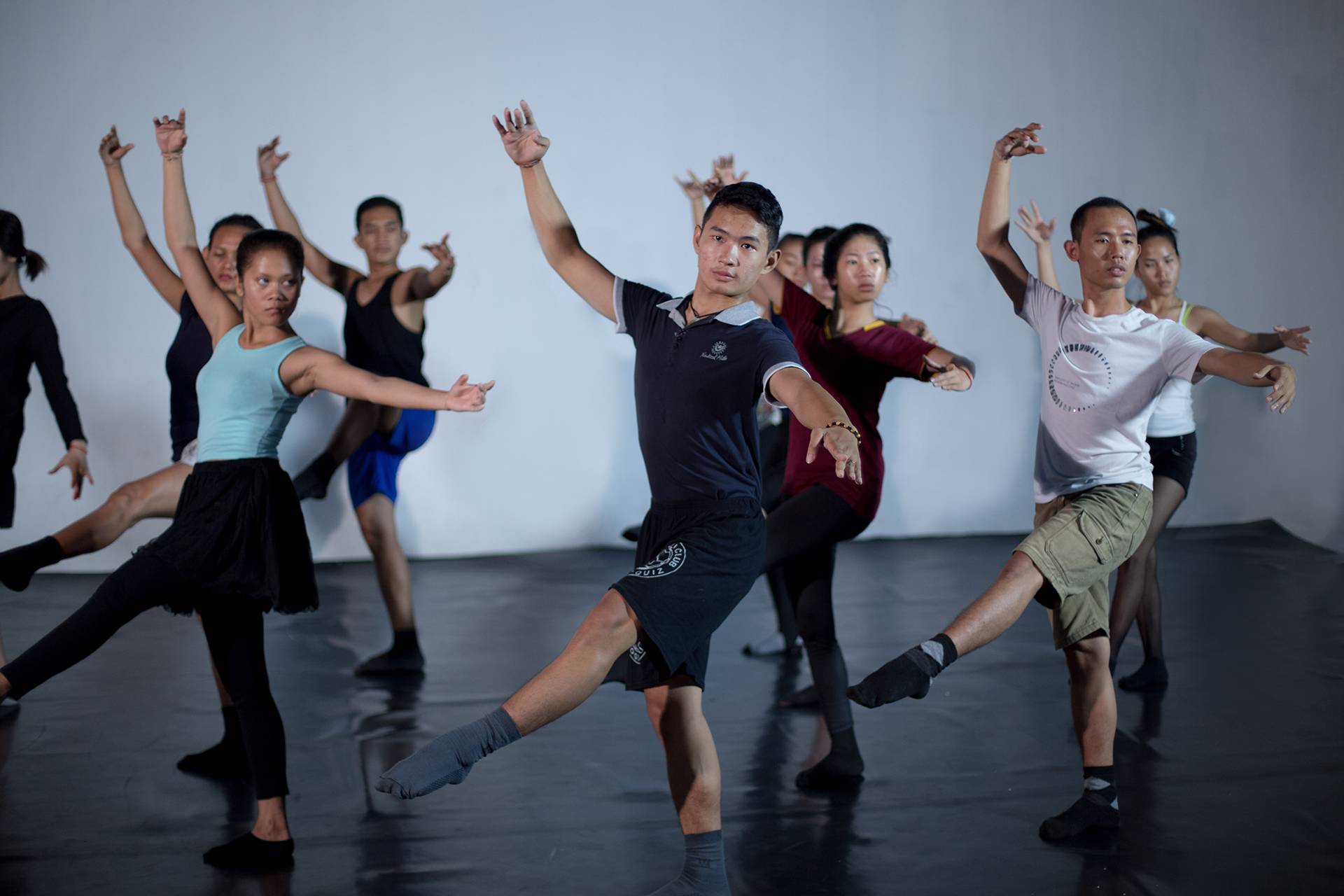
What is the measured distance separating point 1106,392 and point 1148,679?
148cm

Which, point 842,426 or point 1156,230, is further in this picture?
point 1156,230

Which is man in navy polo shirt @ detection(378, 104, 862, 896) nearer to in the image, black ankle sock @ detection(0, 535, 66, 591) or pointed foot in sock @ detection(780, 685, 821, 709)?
black ankle sock @ detection(0, 535, 66, 591)

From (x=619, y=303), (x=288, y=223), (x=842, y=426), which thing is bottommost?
(x=842, y=426)

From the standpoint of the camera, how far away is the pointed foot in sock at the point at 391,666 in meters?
Answer: 4.02

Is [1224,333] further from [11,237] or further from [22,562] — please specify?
[11,237]

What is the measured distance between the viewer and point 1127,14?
6.83 meters

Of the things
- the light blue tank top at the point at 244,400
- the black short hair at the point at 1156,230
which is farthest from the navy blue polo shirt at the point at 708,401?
the black short hair at the point at 1156,230

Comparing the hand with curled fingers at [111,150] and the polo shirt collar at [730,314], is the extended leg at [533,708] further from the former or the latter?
the hand with curled fingers at [111,150]

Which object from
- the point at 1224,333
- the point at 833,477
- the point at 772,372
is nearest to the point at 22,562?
the point at 772,372

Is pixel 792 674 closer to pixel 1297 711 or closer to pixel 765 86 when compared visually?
pixel 1297 711

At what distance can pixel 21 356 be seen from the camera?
3.63 m

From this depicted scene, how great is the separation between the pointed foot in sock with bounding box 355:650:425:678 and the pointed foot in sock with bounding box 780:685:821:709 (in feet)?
4.08

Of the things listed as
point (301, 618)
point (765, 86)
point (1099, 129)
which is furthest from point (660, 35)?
point (301, 618)

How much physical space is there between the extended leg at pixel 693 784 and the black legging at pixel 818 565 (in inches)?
29.2
